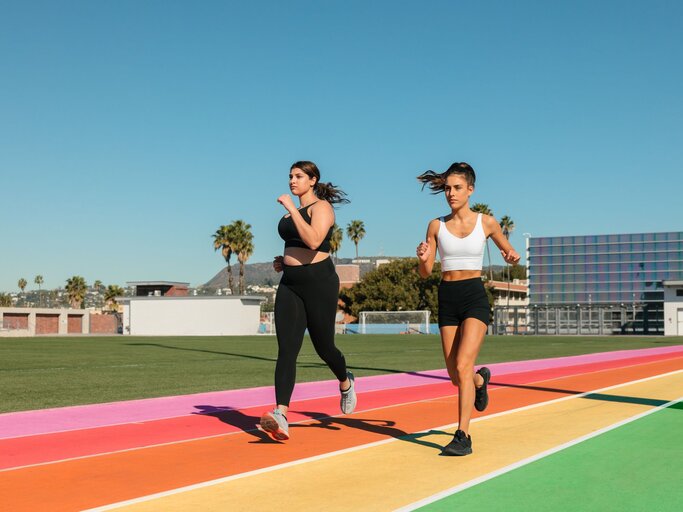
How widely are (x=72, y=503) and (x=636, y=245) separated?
111006mm

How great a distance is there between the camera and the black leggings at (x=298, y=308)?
23.3 ft

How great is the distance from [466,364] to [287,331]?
1.55 m

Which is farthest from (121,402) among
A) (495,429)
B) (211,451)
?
(495,429)

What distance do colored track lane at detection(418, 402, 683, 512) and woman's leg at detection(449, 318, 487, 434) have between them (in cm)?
64

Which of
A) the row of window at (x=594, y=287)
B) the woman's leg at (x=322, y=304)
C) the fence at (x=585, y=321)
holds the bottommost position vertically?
the fence at (x=585, y=321)

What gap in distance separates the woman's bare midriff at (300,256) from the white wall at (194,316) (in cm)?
6428

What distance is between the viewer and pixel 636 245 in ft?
357

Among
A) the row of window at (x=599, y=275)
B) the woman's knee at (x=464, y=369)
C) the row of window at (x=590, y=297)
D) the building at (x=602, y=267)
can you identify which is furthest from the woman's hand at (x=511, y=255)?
the row of window at (x=599, y=275)

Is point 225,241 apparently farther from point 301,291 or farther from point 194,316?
point 301,291

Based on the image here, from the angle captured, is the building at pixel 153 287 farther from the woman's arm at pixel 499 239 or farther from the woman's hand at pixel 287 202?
the woman's arm at pixel 499 239

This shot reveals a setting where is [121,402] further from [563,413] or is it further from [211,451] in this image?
[563,413]

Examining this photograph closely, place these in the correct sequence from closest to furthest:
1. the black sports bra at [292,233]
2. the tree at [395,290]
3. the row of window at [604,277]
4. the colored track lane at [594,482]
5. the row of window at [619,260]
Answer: the colored track lane at [594,482] < the black sports bra at [292,233] < the tree at [395,290] < the row of window at [619,260] < the row of window at [604,277]

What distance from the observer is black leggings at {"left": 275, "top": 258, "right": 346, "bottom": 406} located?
7.11 metres

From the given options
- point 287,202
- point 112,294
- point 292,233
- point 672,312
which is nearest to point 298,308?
point 292,233
